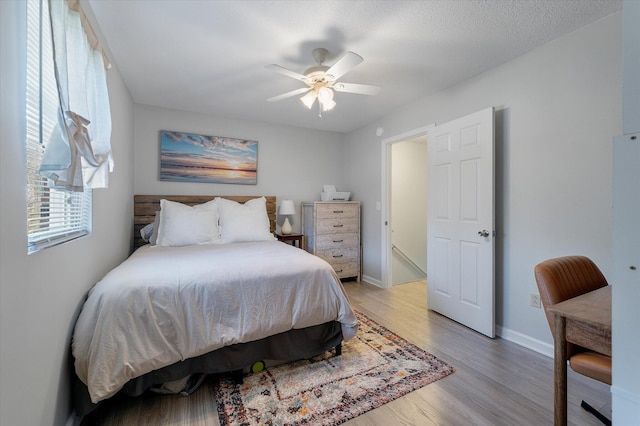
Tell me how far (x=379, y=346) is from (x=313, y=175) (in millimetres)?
2778

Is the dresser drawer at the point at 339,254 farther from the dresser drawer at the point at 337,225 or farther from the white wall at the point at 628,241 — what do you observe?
the white wall at the point at 628,241

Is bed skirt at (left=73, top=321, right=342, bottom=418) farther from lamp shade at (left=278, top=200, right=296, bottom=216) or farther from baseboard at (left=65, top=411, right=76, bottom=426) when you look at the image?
lamp shade at (left=278, top=200, right=296, bottom=216)

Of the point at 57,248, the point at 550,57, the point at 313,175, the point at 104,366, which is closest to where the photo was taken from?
the point at 57,248

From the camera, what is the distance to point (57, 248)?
1.16m

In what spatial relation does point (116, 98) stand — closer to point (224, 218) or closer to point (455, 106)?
point (224, 218)

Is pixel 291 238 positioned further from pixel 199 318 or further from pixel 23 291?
pixel 23 291

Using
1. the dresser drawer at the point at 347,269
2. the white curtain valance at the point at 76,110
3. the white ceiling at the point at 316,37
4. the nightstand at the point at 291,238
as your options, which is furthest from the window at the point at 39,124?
the dresser drawer at the point at 347,269

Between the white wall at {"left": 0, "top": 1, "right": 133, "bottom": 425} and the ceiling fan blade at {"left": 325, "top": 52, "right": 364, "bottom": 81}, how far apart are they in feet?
4.87

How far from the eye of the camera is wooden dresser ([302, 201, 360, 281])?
371cm

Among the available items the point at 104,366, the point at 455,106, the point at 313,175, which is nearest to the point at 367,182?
the point at 313,175

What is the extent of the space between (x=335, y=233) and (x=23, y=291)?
3172 mm

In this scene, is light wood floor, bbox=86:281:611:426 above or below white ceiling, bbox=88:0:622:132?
below

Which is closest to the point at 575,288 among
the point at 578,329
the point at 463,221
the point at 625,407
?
the point at 578,329

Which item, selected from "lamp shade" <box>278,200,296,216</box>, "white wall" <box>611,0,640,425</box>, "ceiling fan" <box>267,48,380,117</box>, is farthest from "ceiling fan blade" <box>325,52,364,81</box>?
"lamp shade" <box>278,200,296,216</box>
